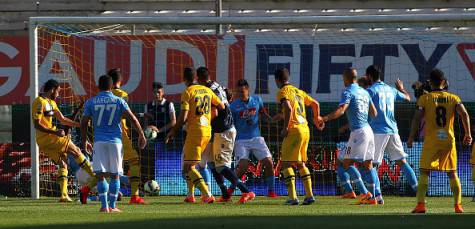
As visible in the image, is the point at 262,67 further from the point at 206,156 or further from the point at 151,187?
the point at 206,156

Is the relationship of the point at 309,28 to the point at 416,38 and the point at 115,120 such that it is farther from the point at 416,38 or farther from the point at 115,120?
the point at 115,120

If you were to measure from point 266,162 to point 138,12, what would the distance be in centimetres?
1435

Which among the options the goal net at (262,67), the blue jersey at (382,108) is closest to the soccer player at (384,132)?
the blue jersey at (382,108)

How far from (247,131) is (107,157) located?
3.98 meters

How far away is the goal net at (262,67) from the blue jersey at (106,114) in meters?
6.41

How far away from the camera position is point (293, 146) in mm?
16781

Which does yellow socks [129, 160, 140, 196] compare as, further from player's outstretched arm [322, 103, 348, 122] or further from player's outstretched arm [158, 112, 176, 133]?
player's outstretched arm [322, 103, 348, 122]

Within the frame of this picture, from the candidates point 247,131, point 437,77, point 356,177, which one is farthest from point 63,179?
point 437,77

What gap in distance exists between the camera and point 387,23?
19969mm

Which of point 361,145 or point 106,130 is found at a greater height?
point 106,130

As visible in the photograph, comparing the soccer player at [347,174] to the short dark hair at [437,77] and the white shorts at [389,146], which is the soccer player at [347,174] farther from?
the short dark hair at [437,77]

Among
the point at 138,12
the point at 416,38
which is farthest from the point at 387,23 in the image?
the point at 138,12

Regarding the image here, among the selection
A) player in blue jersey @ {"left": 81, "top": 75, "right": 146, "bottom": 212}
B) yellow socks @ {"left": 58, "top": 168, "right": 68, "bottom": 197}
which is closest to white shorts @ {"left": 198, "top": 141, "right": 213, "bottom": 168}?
yellow socks @ {"left": 58, "top": 168, "right": 68, "bottom": 197}

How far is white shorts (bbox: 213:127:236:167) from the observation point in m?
A: 17.6
